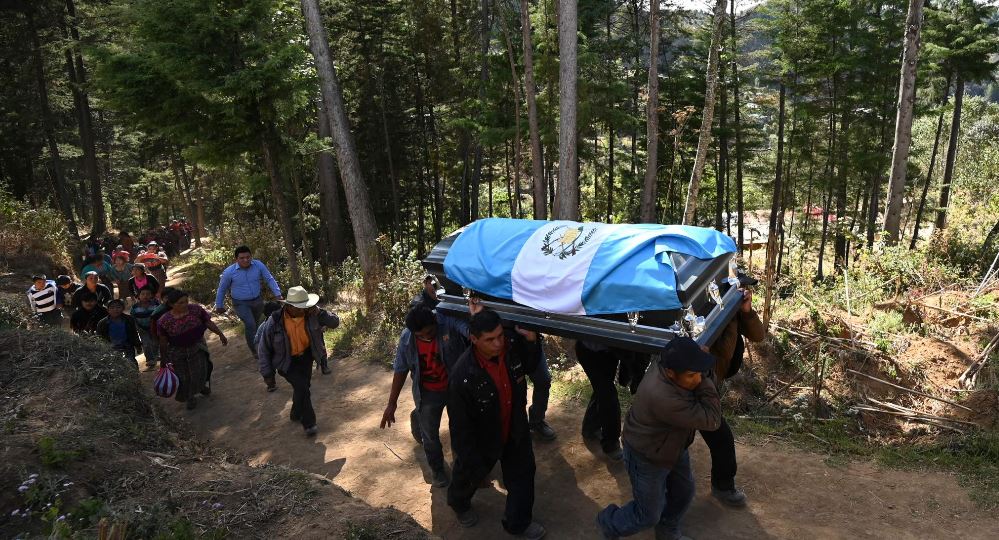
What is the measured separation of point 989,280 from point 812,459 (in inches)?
189

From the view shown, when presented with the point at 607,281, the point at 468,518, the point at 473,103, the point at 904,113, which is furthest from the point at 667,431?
the point at 473,103

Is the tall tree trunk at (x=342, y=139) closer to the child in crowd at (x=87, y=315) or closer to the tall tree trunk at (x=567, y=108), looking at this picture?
the tall tree trunk at (x=567, y=108)

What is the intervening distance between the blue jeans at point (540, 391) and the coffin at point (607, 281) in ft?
2.20

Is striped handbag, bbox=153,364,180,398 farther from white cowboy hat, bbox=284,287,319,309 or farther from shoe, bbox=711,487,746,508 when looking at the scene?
shoe, bbox=711,487,746,508

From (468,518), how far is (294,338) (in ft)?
9.02

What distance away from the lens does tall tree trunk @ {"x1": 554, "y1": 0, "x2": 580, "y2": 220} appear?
10.5 metres

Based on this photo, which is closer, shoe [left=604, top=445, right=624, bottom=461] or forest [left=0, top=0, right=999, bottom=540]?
forest [left=0, top=0, right=999, bottom=540]

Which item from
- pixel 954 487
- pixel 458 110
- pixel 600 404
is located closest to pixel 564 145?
pixel 600 404

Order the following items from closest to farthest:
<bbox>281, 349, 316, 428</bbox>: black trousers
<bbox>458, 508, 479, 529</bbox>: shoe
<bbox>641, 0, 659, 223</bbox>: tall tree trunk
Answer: <bbox>458, 508, 479, 529</bbox>: shoe
<bbox>281, 349, 316, 428</bbox>: black trousers
<bbox>641, 0, 659, 223</bbox>: tall tree trunk

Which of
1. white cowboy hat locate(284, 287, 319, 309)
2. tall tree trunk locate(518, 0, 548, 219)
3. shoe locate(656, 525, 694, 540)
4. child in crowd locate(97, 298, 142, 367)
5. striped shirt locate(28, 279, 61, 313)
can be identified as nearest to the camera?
shoe locate(656, 525, 694, 540)

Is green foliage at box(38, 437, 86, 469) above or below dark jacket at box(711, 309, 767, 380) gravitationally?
below

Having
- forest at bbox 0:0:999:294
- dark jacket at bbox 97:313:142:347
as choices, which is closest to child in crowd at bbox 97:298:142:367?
dark jacket at bbox 97:313:142:347

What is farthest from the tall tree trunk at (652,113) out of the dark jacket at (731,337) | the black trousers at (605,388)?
the dark jacket at (731,337)

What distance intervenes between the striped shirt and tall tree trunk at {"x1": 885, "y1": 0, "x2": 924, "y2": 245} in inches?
547
